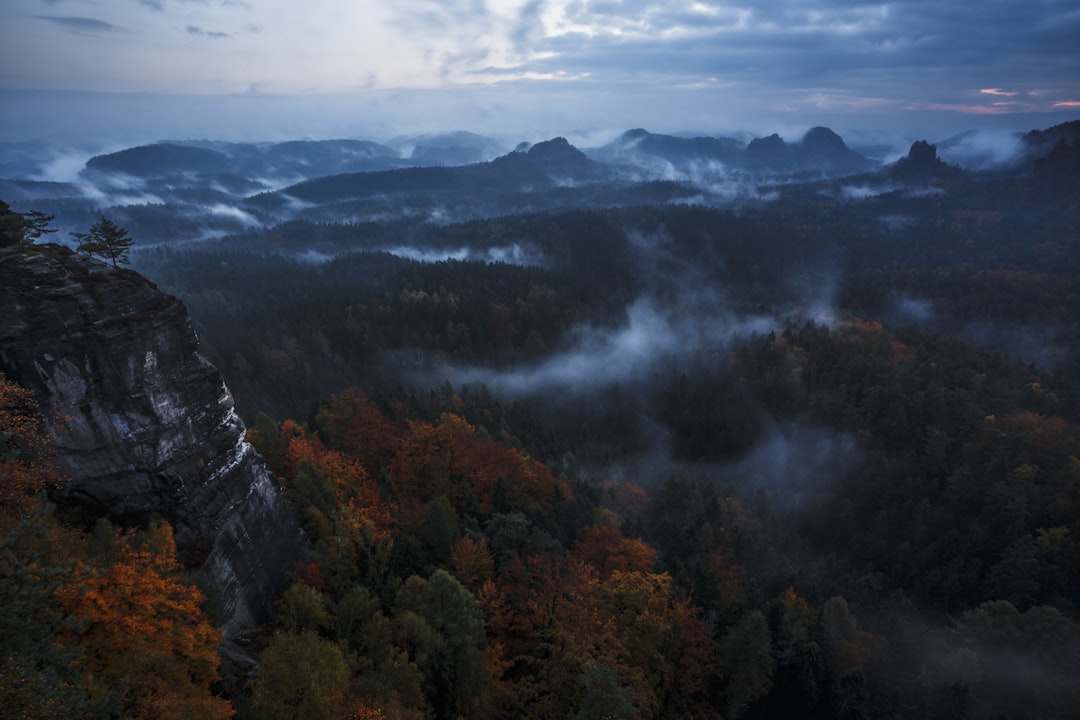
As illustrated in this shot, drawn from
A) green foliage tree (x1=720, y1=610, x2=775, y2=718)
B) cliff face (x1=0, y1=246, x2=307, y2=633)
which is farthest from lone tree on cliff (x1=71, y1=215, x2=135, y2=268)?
green foliage tree (x1=720, y1=610, x2=775, y2=718)

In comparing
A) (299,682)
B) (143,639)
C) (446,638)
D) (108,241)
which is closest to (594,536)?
(446,638)

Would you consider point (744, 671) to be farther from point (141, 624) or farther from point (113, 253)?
point (113, 253)

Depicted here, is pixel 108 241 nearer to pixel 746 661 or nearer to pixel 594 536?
pixel 594 536

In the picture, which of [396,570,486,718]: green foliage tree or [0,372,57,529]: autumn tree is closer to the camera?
[0,372,57,529]: autumn tree

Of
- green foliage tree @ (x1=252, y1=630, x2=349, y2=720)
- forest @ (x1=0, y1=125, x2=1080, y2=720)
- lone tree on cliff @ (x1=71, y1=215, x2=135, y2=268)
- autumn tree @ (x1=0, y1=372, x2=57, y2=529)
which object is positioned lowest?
forest @ (x1=0, y1=125, x2=1080, y2=720)

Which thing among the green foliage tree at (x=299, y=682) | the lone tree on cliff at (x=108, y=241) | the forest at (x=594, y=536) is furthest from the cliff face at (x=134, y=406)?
the green foliage tree at (x=299, y=682)

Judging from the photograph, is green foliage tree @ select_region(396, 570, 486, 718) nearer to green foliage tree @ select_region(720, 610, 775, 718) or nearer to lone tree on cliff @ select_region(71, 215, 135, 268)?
green foliage tree @ select_region(720, 610, 775, 718)
